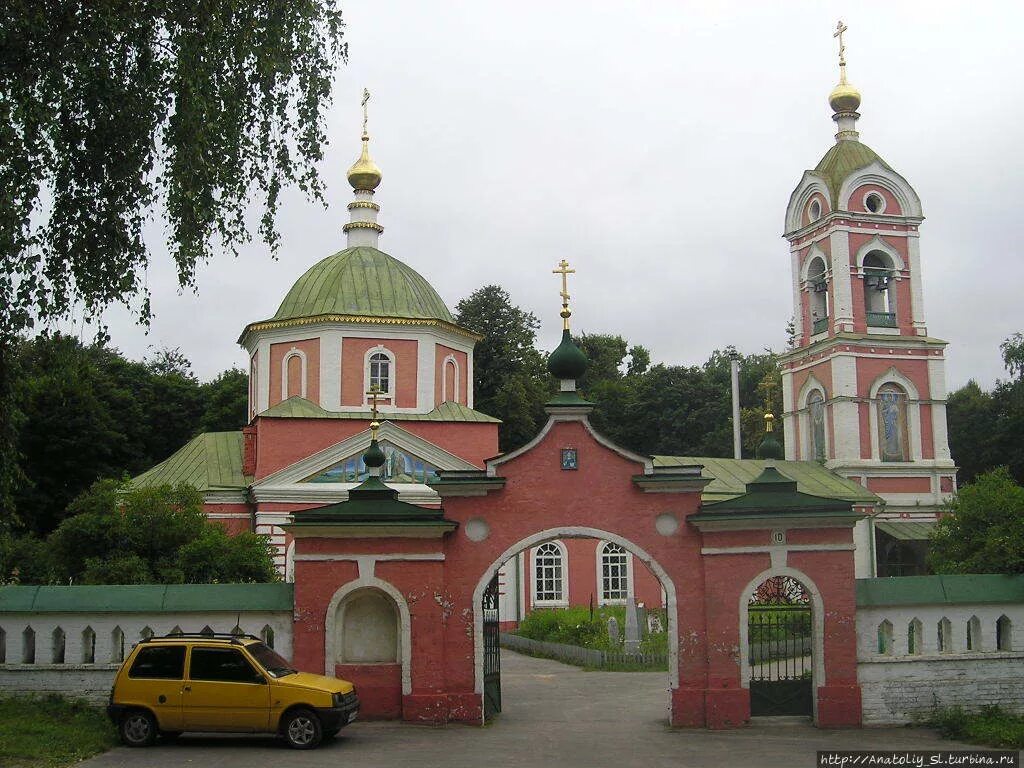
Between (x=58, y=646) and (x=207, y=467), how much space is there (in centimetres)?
1692

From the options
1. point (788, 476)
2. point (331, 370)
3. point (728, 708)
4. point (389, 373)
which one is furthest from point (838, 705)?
point (788, 476)

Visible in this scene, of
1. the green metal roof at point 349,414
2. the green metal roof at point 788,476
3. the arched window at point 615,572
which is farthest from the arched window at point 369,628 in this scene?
the arched window at point 615,572

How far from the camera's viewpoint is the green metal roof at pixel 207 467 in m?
29.5

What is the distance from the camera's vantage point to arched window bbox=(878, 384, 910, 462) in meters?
34.2

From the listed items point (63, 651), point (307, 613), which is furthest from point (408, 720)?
point (63, 651)

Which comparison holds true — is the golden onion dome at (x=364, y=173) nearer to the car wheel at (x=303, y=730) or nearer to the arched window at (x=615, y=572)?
the arched window at (x=615, y=572)

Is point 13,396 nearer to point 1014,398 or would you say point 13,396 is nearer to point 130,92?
point 130,92

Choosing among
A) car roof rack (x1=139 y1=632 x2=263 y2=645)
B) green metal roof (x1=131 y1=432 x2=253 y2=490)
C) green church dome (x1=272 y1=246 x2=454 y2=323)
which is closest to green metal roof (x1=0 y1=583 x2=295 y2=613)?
car roof rack (x1=139 y1=632 x2=263 y2=645)

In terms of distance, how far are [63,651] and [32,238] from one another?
239 inches

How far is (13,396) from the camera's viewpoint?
424 inches

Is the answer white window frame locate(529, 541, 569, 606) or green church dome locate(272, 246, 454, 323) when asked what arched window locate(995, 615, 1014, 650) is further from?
green church dome locate(272, 246, 454, 323)

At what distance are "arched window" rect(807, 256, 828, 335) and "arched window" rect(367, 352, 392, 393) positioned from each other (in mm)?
14095

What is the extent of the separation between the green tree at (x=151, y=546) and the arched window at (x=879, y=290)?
71.4 ft

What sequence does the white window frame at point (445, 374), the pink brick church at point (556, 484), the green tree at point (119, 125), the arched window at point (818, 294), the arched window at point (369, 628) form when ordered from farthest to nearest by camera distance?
the arched window at point (818, 294) < the white window frame at point (445, 374) < the arched window at point (369, 628) < the pink brick church at point (556, 484) < the green tree at point (119, 125)
